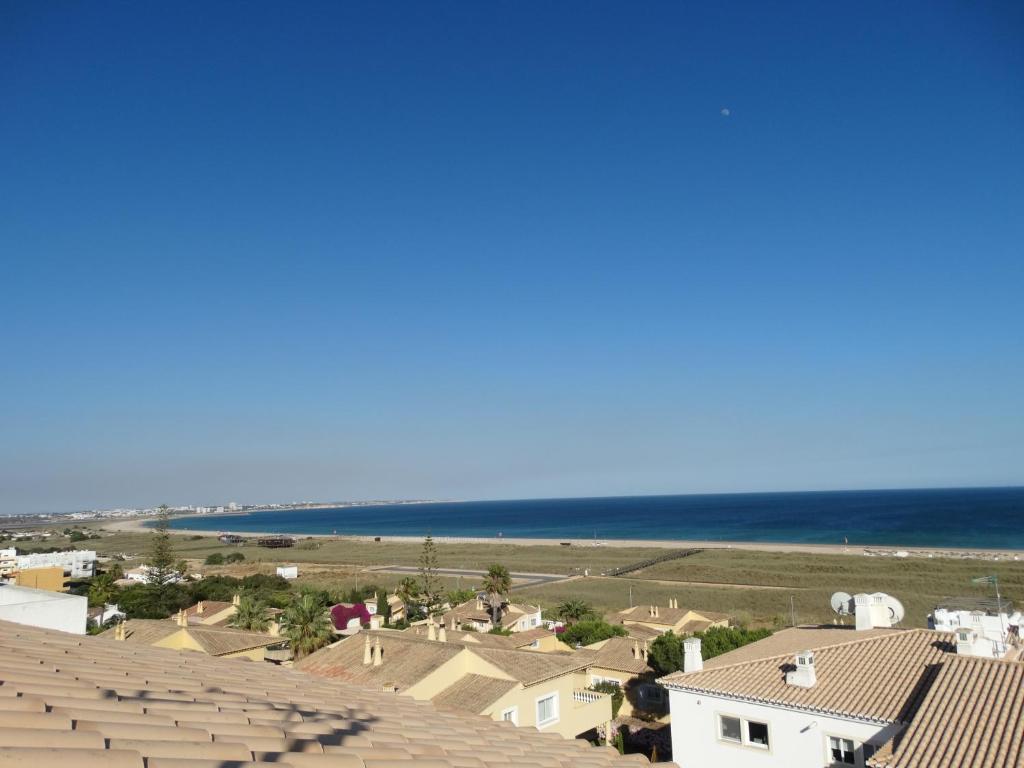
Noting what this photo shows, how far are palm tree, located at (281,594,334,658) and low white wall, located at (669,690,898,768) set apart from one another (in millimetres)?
17017

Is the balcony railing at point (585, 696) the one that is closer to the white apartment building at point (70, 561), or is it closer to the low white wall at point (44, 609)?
the low white wall at point (44, 609)

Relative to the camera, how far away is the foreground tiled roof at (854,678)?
14102mm

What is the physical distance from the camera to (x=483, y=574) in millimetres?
79812

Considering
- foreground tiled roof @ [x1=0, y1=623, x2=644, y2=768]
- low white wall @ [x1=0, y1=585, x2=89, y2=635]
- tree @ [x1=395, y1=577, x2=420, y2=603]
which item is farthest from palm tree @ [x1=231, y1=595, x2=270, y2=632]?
foreground tiled roof @ [x1=0, y1=623, x2=644, y2=768]

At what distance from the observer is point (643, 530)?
16075cm

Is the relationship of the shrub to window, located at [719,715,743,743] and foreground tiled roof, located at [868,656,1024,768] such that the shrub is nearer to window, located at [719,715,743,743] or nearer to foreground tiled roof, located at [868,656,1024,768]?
window, located at [719,715,743,743]

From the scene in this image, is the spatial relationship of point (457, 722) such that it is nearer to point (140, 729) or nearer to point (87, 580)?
point (140, 729)

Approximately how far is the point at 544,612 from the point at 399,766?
161 ft

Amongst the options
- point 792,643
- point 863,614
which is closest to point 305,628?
point 792,643

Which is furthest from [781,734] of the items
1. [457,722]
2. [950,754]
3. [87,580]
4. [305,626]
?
[87,580]

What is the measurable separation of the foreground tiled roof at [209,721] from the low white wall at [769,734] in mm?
10943

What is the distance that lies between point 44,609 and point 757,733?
1491 centimetres

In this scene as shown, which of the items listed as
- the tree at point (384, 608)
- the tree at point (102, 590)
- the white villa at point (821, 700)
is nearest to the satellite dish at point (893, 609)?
the white villa at point (821, 700)

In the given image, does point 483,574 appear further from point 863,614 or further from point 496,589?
point 863,614
